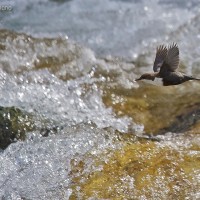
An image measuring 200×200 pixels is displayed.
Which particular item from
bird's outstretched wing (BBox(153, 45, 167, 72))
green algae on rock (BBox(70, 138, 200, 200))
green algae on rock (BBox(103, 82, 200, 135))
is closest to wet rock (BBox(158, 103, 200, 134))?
green algae on rock (BBox(103, 82, 200, 135))

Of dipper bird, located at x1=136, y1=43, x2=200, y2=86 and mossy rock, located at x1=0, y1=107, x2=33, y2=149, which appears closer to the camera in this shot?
dipper bird, located at x1=136, y1=43, x2=200, y2=86

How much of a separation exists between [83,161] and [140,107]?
193 centimetres

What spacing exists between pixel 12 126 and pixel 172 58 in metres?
1.57

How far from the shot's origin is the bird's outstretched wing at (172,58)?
15.7ft

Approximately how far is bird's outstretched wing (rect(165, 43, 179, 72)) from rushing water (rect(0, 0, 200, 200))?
2.02 ft

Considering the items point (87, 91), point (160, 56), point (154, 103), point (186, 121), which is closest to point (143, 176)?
point (160, 56)

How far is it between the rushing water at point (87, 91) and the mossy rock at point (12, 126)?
7 cm

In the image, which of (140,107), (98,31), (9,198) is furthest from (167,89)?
(9,198)

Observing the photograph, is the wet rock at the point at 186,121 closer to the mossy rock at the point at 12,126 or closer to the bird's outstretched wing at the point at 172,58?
the bird's outstretched wing at the point at 172,58

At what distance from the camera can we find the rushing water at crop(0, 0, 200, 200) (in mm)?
4289

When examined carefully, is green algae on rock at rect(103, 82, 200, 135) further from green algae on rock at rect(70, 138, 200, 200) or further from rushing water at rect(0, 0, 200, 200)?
green algae on rock at rect(70, 138, 200, 200)

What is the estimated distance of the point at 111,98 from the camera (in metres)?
6.48

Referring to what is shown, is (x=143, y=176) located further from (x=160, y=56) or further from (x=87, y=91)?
(x=87, y=91)

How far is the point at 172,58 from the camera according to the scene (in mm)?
4848
